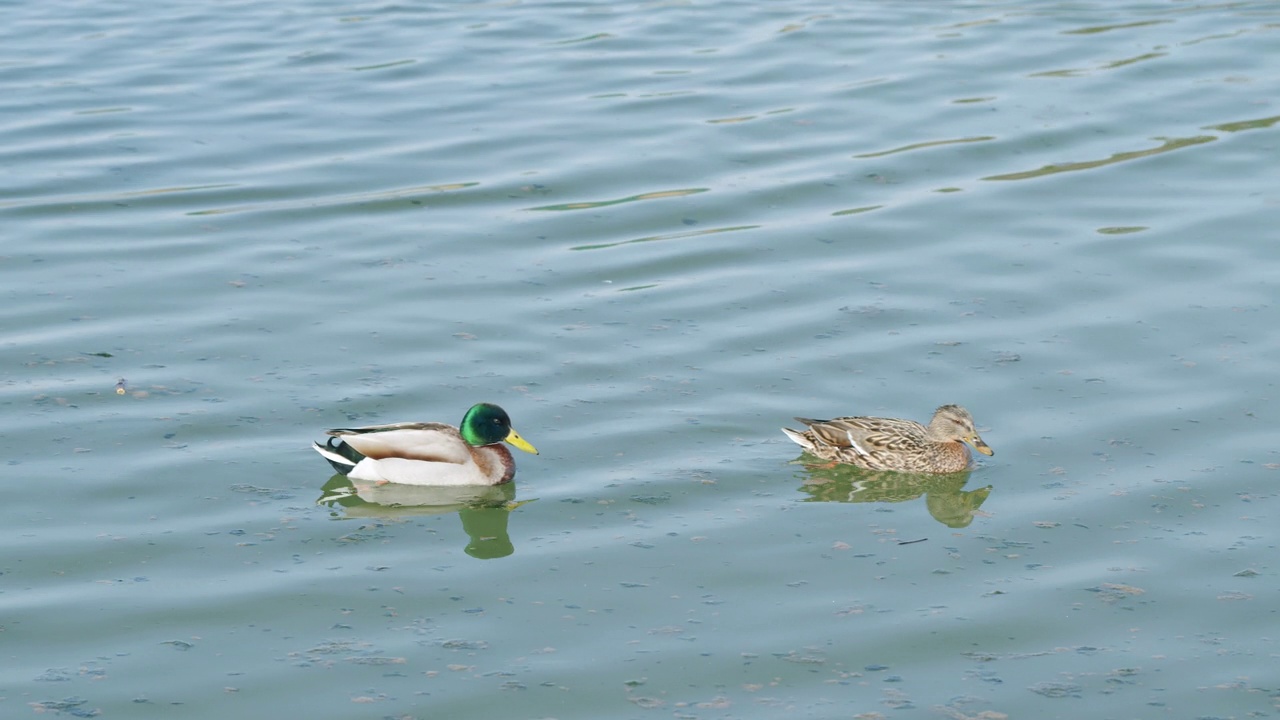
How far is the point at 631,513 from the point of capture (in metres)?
10.4

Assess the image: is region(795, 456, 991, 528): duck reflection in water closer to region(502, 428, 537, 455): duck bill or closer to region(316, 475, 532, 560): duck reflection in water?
region(502, 428, 537, 455): duck bill

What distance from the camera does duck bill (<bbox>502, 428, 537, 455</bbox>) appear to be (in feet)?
36.3

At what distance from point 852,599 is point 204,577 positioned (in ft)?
11.1

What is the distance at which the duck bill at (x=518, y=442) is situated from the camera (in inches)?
436

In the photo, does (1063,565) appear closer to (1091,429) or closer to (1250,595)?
(1250,595)

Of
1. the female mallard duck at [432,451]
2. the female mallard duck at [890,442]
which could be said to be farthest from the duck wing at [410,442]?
the female mallard duck at [890,442]

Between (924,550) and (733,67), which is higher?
(733,67)

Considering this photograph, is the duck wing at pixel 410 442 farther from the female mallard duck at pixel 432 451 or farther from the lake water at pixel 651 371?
the lake water at pixel 651 371

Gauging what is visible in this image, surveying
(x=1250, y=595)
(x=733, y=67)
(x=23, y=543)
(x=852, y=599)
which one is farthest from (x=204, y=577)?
(x=733, y=67)

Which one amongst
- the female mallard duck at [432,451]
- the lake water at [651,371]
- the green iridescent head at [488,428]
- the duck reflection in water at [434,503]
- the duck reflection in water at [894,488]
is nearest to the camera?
the lake water at [651,371]

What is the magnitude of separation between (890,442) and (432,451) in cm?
279

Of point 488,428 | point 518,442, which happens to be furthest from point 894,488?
point 488,428

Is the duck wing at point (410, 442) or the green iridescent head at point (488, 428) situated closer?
the duck wing at point (410, 442)

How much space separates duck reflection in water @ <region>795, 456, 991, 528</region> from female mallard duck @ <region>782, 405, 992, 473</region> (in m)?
0.06
